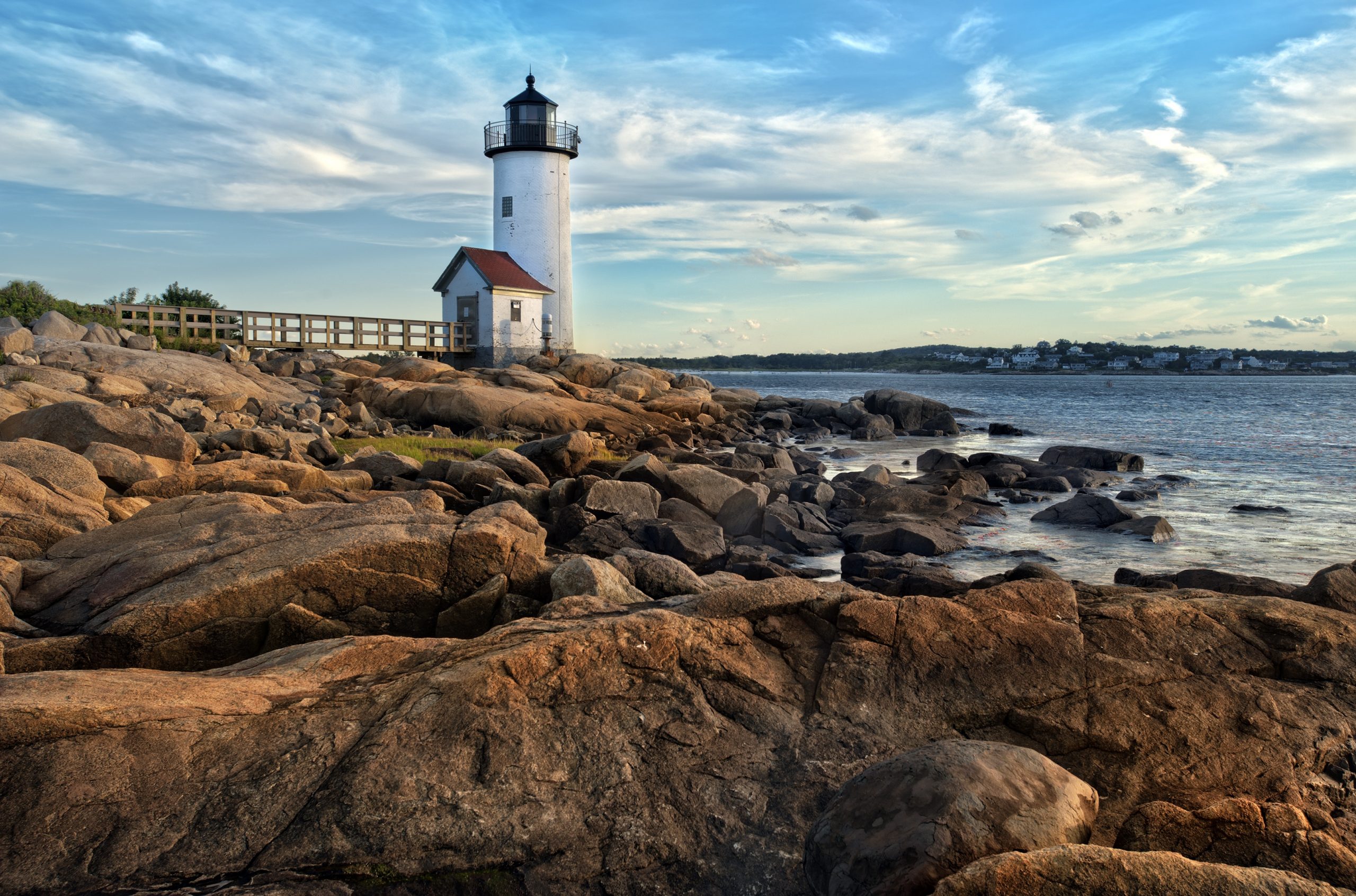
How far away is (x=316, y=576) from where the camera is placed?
660 centimetres

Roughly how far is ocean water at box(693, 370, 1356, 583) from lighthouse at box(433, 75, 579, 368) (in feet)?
59.1

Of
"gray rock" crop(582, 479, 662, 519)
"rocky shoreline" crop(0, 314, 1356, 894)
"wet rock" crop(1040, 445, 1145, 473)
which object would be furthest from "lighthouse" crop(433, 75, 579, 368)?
"rocky shoreline" crop(0, 314, 1356, 894)

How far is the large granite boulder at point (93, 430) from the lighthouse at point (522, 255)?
29.8 metres

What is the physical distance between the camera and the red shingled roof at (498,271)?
42.3 meters

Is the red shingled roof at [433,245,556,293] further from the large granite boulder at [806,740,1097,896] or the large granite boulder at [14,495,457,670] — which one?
the large granite boulder at [806,740,1097,896]

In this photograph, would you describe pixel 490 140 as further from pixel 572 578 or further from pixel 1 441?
pixel 572 578

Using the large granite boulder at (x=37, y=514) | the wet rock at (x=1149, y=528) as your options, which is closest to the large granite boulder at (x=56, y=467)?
the large granite boulder at (x=37, y=514)

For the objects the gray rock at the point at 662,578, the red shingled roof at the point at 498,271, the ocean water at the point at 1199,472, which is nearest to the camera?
the gray rock at the point at 662,578

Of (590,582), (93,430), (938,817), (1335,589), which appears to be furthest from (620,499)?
(938,817)

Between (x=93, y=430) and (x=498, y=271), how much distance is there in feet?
103

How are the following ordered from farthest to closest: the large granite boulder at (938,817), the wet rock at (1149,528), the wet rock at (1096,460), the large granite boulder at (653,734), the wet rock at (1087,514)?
the wet rock at (1096,460) → the wet rock at (1087,514) → the wet rock at (1149,528) → the large granite boulder at (653,734) → the large granite boulder at (938,817)

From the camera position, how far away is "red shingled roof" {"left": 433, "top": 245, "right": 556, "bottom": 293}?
42.3m

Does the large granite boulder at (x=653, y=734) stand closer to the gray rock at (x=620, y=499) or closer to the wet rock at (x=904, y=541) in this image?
the gray rock at (x=620, y=499)

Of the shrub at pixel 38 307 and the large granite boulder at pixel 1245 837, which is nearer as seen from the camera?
the large granite boulder at pixel 1245 837
